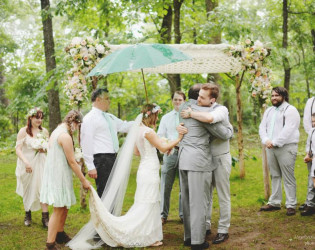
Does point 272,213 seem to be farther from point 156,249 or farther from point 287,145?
point 156,249

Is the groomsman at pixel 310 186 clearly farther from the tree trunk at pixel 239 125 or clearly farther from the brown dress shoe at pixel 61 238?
the brown dress shoe at pixel 61 238

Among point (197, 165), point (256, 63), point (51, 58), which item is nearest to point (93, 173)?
point (197, 165)

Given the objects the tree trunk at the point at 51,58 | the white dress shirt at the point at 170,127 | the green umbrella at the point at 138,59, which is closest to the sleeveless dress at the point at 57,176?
the green umbrella at the point at 138,59

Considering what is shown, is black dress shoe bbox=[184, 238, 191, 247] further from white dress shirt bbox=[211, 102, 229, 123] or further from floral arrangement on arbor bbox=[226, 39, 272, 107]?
floral arrangement on arbor bbox=[226, 39, 272, 107]

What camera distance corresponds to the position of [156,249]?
427cm

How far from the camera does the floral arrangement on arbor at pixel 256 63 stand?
6.04 meters

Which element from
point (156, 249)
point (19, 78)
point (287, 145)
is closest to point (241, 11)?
point (287, 145)

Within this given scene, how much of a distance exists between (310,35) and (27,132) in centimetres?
1302

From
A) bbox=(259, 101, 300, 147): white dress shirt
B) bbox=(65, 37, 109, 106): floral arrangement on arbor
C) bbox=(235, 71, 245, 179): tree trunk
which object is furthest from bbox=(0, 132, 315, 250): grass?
bbox=(65, 37, 109, 106): floral arrangement on arbor

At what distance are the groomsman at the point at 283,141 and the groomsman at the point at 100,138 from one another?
8.41 feet

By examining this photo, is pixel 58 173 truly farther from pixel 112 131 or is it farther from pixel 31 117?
pixel 31 117

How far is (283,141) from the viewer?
540 cm

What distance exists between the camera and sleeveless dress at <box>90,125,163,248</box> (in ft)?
13.8

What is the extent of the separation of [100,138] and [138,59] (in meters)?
1.19
